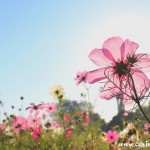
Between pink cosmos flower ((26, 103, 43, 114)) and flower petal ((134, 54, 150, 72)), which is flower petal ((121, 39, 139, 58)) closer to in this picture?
flower petal ((134, 54, 150, 72))

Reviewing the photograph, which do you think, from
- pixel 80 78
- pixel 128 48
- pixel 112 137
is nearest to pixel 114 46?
pixel 128 48

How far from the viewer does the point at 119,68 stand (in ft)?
3.42

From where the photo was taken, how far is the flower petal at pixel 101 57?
1.03 metres

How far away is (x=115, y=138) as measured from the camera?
4.34 metres

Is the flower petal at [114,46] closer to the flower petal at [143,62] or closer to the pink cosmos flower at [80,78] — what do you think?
the flower petal at [143,62]

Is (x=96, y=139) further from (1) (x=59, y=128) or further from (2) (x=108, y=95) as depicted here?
(2) (x=108, y=95)

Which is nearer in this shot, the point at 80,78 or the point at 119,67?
the point at 119,67

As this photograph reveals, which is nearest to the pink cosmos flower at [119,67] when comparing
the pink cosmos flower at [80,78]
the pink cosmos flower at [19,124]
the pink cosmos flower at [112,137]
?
the pink cosmos flower at [112,137]

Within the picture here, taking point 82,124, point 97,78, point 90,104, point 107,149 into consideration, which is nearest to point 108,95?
point 97,78

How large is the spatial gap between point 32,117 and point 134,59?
3.97 metres

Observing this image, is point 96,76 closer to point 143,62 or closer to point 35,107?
point 143,62

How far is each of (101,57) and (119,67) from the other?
71 mm

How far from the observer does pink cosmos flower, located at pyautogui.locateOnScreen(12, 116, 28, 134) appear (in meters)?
4.59

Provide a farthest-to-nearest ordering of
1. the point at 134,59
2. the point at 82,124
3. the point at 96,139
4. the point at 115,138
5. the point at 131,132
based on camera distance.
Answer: the point at 82,124
the point at 96,139
the point at 115,138
the point at 131,132
the point at 134,59
